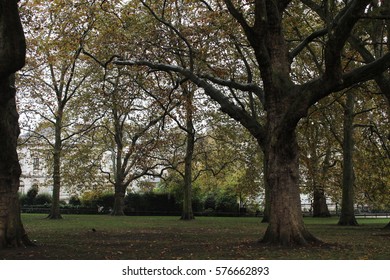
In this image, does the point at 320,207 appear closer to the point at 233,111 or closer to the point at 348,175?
the point at 348,175

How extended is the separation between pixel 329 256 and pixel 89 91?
26.9 meters

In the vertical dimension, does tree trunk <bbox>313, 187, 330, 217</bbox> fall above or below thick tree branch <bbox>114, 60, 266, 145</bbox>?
below

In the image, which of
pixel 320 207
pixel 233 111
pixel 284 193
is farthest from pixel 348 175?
pixel 320 207

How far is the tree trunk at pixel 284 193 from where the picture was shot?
39.5ft

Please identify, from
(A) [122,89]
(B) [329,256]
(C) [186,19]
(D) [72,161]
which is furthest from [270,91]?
(D) [72,161]

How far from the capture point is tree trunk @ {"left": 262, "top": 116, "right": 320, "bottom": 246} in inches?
474

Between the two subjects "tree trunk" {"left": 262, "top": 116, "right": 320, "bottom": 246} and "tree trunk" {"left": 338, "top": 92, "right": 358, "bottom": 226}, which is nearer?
"tree trunk" {"left": 262, "top": 116, "right": 320, "bottom": 246}

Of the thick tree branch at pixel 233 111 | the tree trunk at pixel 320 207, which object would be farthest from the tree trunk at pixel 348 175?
the tree trunk at pixel 320 207

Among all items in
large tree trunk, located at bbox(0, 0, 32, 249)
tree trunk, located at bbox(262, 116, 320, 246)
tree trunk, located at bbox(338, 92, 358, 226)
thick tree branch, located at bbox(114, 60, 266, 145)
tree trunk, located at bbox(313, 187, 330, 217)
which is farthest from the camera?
tree trunk, located at bbox(313, 187, 330, 217)

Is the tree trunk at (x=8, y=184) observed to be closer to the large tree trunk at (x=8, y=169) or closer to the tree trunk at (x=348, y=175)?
the large tree trunk at (x=8, y=169)

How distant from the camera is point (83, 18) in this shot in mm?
17953

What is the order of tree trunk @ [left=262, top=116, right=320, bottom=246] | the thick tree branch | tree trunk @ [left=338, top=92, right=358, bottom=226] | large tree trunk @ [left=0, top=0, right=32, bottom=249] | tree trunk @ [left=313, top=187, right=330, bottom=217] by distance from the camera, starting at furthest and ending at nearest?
tree trunk @ [left=313, top=187, right=330, bottom=217] → tree trunk @ [left=338, top=92, right=358, bottom=226] → the thick tree branch → tree trunk @ [left=262, top=116, right=320, bottom=246] → large tree trunk @ [left=0, top=0, right=32, bottom=249]

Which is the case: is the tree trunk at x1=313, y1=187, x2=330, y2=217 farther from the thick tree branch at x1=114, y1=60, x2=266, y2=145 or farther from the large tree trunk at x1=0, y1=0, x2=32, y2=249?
the large tree trunk at x1=0, y1=0, x2=32, y2=249

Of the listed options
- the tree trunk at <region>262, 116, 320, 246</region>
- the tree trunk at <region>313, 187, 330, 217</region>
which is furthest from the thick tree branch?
the tree trunk at <region>313, 187, 330, 217</region>
